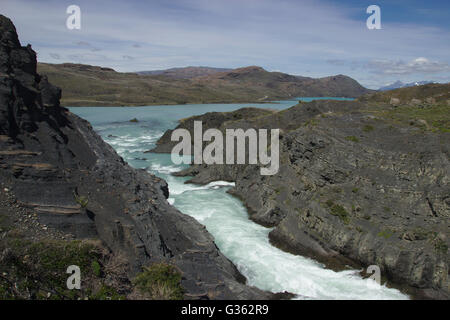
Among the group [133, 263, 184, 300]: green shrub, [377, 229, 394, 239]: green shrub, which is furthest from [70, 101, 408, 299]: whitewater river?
[133, 263, 184, 300]: green shrub

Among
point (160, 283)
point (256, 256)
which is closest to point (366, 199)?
point (256, 256)

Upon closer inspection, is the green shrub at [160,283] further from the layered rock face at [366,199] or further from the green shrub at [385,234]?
the green shrub at [385,234]

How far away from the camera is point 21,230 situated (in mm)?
14484

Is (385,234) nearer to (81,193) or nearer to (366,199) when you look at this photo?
(366,199)

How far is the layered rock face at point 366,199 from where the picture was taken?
781 inches

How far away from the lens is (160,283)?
14367mm

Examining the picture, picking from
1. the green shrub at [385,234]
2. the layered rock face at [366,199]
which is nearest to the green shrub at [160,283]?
the layered rock face at [366,199]

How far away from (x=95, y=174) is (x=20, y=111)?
5.95 meters

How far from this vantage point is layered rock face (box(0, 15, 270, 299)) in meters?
16.4

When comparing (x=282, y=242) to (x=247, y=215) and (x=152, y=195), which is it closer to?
(x=247, y=215)

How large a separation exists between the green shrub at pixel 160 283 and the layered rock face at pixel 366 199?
39.6 feet

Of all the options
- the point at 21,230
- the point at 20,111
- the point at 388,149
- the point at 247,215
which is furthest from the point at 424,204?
the point at 20,111

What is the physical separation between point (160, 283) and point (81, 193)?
8.13 metres

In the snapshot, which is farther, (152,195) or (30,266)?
(152,195)
